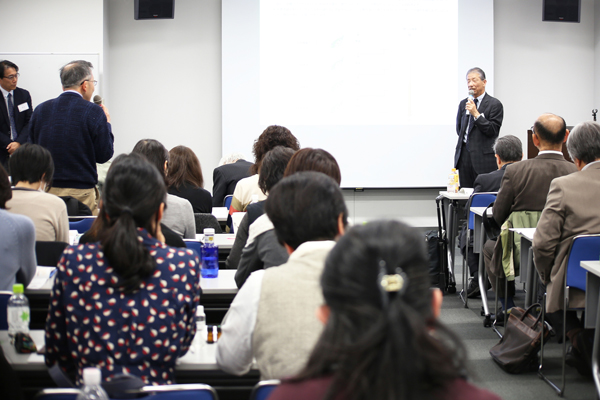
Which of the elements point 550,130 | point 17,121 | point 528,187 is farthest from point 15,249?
point 17,121

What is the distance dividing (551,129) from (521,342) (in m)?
1.31

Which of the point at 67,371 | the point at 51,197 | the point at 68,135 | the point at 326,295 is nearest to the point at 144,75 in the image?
the point at 68,135

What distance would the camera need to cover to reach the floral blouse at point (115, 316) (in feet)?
4.95

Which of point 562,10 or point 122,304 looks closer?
point 122,304

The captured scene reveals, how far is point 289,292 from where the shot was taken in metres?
1.41

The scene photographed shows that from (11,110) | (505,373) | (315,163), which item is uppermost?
(11,110)

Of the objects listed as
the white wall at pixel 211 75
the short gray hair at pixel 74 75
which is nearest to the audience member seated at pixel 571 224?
the short gray hair at pixel 74 75

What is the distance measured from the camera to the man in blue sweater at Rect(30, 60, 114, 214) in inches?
161

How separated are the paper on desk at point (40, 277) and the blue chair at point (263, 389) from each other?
1.41m

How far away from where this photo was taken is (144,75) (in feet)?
22.9

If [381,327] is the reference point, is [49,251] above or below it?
below

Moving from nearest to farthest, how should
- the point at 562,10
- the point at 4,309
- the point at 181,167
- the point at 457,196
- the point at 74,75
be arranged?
1. the point at 4,309
2. the point at 181,167
3. the point at 74,75
4. the point at 457,196
5. the point at 562,10

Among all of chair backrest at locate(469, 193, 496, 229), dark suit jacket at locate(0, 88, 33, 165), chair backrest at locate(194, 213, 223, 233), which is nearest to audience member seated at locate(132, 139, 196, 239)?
chair backrest at locate(194, 213, 223, 233)

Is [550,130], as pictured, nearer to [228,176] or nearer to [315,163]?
[315,163]
